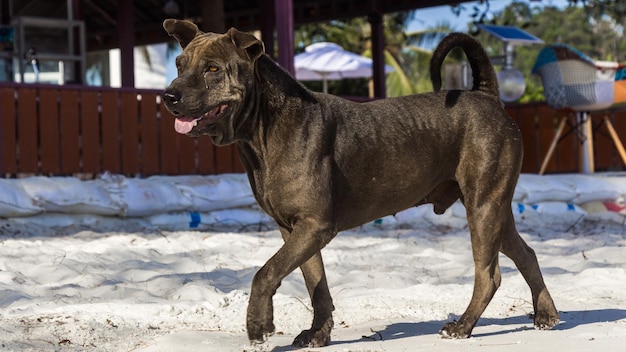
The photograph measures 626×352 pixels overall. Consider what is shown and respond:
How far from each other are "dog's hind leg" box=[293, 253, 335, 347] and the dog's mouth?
2.80ft

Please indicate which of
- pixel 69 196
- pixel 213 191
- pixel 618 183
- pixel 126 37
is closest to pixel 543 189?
pixel 618 183

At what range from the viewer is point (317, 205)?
13.1 ft

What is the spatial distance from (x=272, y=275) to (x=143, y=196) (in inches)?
223

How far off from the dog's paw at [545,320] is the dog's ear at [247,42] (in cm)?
192

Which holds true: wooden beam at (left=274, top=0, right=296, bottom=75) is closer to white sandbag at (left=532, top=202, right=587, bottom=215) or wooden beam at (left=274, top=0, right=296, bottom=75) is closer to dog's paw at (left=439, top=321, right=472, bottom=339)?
white sandbag at (left=532, top=202, right=587, bottom=215)

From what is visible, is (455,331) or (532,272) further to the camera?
(532,272)

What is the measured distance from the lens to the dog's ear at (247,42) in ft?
12.9

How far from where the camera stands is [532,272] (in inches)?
187

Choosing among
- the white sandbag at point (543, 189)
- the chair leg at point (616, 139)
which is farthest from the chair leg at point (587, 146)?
the white sandbag at point (543, 189)

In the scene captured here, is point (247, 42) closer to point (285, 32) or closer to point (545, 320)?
point (545, 320)

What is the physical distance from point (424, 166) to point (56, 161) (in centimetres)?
658

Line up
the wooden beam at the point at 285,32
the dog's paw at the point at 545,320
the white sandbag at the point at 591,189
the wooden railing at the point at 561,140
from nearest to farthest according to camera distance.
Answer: the dog's paw at the point at 545,320 < the wooden beam at the point at 285,32 < the white sandbag at the point at 591,189 < the wooden railing at the point at 561,140

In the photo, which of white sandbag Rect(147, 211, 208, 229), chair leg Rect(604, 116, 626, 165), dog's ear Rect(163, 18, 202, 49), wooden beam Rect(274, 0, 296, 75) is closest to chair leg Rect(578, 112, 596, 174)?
chair leg Rect(604, 116, 626, 165)

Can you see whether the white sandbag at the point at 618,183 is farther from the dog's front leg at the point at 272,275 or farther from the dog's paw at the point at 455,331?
the dog's front leg at the point at 272,275
